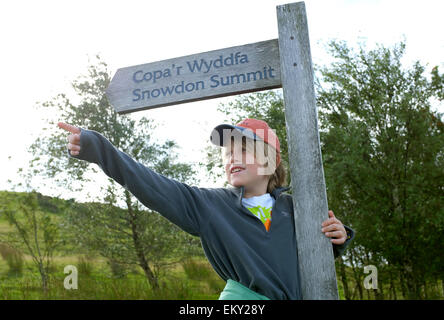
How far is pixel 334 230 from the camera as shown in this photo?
6.48 feet

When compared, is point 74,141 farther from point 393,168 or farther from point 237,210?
point 393,168

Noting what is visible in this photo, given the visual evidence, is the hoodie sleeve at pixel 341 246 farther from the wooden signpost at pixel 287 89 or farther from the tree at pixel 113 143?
the tree at pixel 113 143

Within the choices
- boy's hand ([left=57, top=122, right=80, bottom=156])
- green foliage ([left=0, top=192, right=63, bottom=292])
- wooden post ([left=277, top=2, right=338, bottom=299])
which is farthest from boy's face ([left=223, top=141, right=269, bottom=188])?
green foliage ([left=0, top=192, right=63, bottom=292])

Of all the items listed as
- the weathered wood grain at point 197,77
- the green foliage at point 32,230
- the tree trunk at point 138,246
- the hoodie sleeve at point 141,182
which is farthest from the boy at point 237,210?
the green foliage at point 32,230

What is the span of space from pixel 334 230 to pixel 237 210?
20.3 inches

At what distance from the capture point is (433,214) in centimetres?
821

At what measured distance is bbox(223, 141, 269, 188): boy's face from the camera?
2.21 m

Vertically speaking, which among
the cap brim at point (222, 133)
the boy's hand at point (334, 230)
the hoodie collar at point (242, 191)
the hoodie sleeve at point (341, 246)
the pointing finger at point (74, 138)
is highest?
the cap brim at point (222, 133)

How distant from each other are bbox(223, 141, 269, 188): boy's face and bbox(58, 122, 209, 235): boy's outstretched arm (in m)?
0.34

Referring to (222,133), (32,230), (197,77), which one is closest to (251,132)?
(222,133)

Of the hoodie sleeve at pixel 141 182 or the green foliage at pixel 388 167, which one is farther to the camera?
the green foliage at pixel 388 167

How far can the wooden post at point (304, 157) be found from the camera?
6.36 feet

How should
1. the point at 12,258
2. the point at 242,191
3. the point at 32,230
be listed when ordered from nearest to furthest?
the point at 242,191 → the point at 32,230 → the point at 12,258

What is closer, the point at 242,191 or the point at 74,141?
the point at 74,141
